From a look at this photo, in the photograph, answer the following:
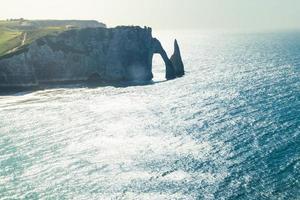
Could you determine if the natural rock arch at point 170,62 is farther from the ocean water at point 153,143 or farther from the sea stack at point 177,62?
the ocean water at point 153,143

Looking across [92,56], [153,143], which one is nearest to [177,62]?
[92,56]

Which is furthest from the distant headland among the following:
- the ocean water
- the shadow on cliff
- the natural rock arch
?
the ocean water

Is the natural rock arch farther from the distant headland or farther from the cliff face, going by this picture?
the cliff face

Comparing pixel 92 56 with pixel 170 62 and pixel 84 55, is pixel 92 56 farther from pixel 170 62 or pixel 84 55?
pixel 170 62

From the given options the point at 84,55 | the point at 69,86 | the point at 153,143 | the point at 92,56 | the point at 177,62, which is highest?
the point at 84,55

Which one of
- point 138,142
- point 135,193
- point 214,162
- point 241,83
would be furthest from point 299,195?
point 241,83

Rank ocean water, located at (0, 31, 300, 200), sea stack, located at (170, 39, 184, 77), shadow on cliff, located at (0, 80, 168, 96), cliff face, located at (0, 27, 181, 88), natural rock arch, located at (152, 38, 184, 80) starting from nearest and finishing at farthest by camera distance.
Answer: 1. ocean water, located at (0, 31, 300, 200)
2. shadow on cliff, located at (0, 80, 168, 96)
3. cliff face, located at (0, 27, 181, 88)
4. natural rock arch, located at (152, 38, 184, 80)
5. sea stack, located at (170, 39, 184, 77)
